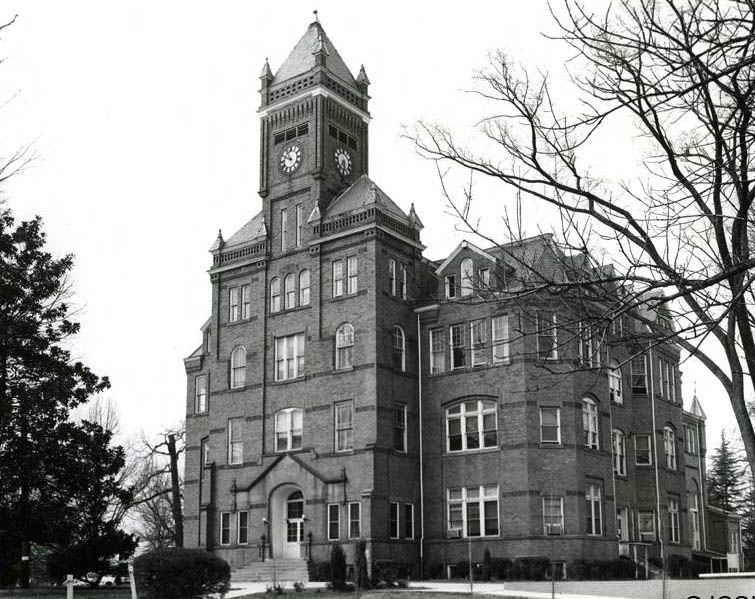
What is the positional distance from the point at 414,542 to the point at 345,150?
734 inches

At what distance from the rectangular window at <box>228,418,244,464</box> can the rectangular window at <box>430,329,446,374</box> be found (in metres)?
9.41

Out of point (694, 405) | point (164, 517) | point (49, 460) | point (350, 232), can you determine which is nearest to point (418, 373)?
point (350, 232)

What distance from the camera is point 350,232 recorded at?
44.8 m

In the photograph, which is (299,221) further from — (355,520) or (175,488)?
(175,488)

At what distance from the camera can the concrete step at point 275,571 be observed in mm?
41219

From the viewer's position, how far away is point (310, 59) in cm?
4906

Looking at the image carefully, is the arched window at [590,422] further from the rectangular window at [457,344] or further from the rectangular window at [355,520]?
the rectangular window at [355,520]

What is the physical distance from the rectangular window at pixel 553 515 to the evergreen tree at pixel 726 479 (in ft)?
155

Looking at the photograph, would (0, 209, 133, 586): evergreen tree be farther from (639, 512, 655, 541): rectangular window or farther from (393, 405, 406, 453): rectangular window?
(639, 512, 655, 541): rectangular window

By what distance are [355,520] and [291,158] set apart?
17406 mm

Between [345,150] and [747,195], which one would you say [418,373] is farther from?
[747,195]

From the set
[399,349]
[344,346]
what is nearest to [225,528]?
[344,346]

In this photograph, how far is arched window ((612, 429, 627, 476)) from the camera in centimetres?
4562

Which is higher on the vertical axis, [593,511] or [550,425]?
[550,425]
